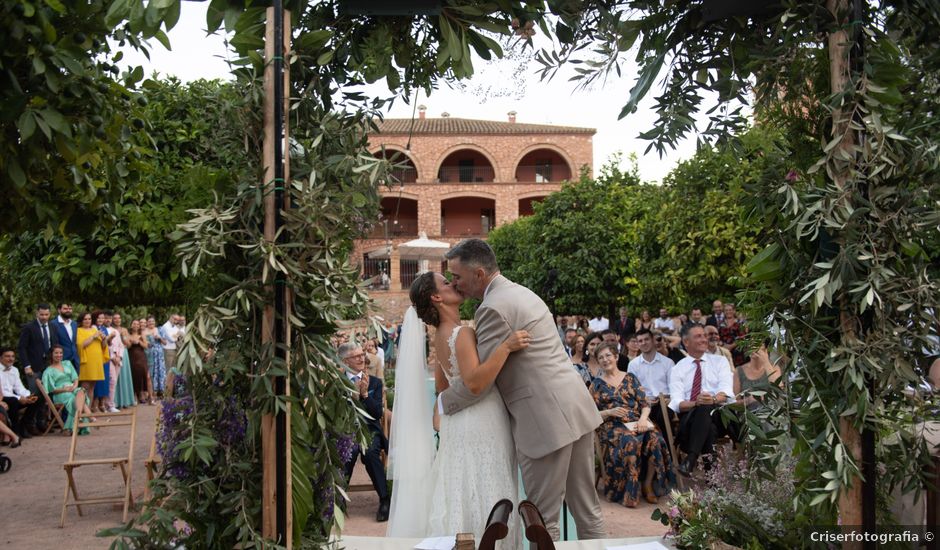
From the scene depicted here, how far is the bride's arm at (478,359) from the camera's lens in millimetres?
3982

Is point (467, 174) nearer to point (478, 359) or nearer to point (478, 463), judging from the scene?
point (478, 463)

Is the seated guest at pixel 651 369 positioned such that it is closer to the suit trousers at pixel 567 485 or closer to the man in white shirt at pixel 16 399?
the suit trousers at pixel 567 485

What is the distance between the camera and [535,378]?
4.08 m

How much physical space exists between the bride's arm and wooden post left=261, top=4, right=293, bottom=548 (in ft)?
5.32

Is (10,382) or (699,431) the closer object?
(699,431)

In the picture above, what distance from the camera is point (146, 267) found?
5770 mm

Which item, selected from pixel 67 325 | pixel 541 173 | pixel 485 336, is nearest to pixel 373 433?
pixel 485 336

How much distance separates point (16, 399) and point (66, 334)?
1.27m

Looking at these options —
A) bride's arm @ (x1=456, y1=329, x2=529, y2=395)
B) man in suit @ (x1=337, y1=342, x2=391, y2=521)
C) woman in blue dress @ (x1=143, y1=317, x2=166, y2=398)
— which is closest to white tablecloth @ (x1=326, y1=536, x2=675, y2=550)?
bride's arm @ (x1=456, y1=329, x2=529, y2=395)

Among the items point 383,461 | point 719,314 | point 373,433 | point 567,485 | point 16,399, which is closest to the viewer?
point 567,485

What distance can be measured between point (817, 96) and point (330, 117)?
1823 mm

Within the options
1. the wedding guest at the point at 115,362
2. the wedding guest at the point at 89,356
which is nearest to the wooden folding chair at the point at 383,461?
the wedding guest at the point at 89,356

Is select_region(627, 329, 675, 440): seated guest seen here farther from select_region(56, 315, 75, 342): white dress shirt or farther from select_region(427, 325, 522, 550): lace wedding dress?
select_region(56, 315, 75, 342): white dress shirt

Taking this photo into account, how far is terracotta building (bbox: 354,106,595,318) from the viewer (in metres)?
43.6
